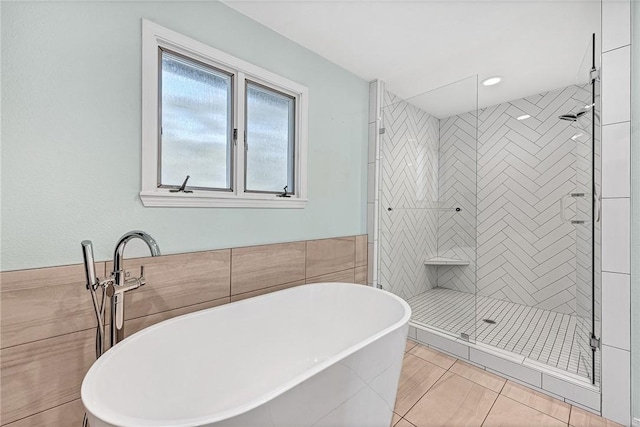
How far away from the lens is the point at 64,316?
1.19 m

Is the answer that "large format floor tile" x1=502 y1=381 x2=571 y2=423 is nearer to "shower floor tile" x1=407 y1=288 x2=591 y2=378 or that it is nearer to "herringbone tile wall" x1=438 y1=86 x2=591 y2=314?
"shower floor tile" x1=407 y1=288 x2=591 y2=378

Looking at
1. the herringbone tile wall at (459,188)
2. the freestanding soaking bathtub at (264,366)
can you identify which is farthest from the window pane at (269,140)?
the herringbone tile wall at (459,188)

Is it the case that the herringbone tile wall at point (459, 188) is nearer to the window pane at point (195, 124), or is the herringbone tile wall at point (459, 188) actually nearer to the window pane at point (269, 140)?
the window pane at point (269, 140)

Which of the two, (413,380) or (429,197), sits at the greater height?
(429,197)

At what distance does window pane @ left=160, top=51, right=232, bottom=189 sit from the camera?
1545 mm

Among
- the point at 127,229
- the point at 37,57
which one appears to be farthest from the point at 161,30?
the point at 127,229

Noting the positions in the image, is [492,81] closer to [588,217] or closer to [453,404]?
[588,217]

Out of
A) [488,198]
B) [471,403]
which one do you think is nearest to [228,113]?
[471,403]

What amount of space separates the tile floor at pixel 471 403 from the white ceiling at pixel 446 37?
2.16 meters

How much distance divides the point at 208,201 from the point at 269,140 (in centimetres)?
69

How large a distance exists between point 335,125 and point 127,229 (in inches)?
69.3

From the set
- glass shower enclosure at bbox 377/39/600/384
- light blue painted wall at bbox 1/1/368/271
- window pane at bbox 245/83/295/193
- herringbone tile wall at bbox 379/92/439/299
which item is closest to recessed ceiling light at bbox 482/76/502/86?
glass shower enclosure at bbox 377/39/600/384

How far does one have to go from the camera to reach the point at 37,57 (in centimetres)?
113

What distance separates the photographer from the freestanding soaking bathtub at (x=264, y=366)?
88 centimetres
